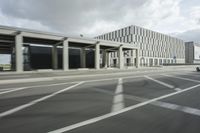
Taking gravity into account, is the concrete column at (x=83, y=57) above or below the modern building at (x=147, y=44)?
below

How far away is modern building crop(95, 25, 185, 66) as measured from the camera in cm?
8394

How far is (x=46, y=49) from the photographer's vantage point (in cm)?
4253

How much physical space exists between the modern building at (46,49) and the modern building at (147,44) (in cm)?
3370

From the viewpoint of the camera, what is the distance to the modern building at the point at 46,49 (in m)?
28.8

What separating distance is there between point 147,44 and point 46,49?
2396 inches

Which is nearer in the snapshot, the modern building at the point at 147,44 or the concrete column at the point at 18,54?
the concrete column at the point at 18,54

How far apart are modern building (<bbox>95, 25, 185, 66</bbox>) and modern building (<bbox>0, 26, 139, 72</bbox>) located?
33700mm

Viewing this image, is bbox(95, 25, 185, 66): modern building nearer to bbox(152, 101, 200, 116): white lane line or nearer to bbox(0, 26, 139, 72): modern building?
bbox(0, 26, 139, 72): modern building

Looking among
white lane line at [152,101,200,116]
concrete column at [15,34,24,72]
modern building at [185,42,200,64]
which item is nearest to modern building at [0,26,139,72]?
concrete column at [15,34,24,72]

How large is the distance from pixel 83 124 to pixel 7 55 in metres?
55.8

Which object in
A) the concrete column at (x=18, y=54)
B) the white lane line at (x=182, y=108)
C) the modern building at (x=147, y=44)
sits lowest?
the white lane line at (x=182, y=108)

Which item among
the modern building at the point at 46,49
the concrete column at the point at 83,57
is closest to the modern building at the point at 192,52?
the modern building at the point at 46,49

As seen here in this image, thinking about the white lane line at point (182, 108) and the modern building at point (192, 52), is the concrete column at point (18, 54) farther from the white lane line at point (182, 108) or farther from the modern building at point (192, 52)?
the modern building at point (192, 52)

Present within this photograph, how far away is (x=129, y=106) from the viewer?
625 cm
